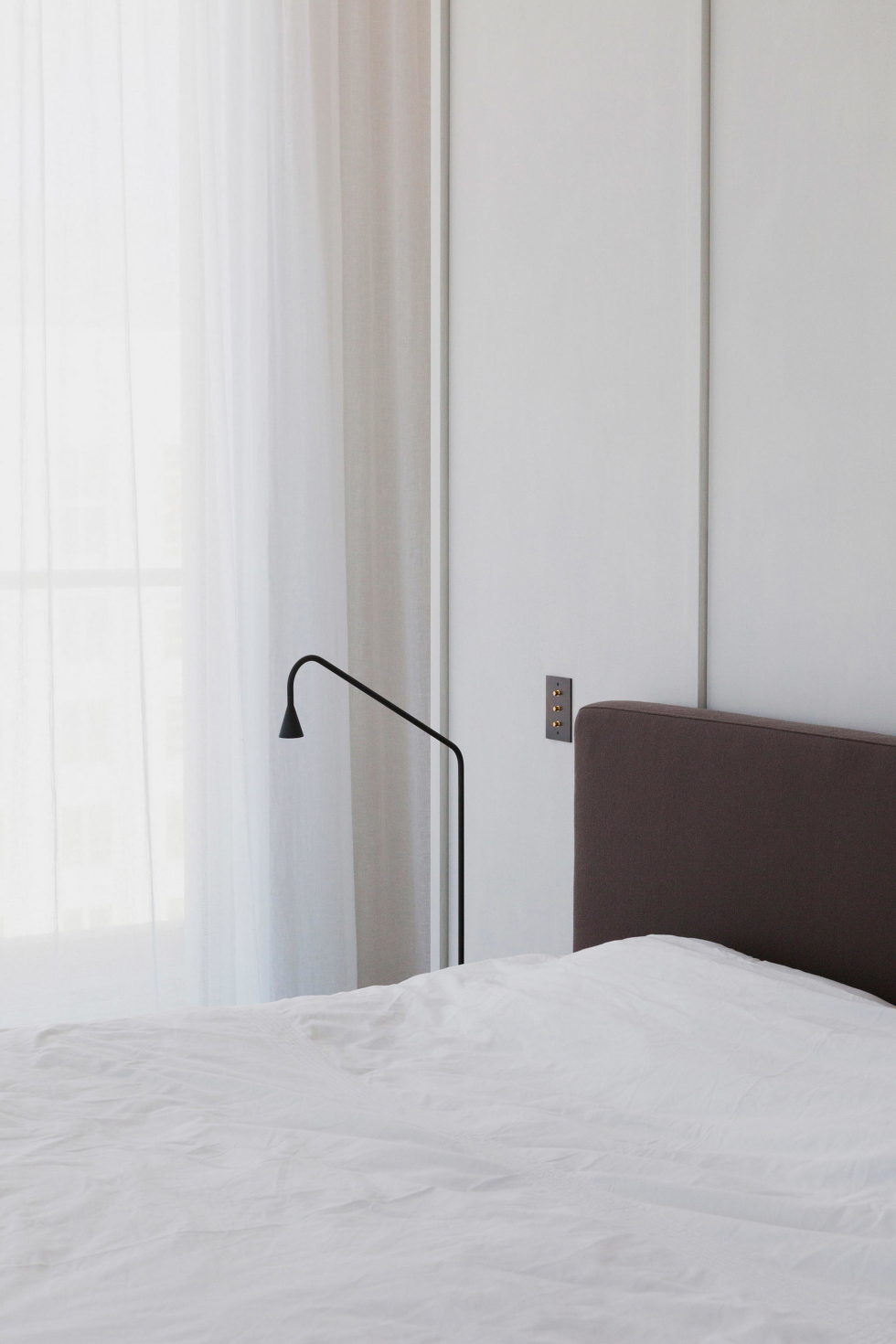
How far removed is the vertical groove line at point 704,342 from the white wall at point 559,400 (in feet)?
0.05

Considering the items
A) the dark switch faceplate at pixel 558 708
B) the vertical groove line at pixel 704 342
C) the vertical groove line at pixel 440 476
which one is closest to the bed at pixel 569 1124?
the vertical groove line at pixel 704 342

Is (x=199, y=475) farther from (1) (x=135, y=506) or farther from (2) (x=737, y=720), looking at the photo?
(2) (x=737, y=720)

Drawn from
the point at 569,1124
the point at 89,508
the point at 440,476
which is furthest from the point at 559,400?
the point at 569,1124

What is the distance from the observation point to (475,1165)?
1.27 meters

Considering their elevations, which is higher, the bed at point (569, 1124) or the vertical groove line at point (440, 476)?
the vertical groove line at point (440, 476)

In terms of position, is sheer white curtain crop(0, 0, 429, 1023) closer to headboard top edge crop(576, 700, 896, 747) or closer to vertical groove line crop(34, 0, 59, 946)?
vertical groove line crop(34, 0, 59, 946)

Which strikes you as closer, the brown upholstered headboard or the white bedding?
the white bedding

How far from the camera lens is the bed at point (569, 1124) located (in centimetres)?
102

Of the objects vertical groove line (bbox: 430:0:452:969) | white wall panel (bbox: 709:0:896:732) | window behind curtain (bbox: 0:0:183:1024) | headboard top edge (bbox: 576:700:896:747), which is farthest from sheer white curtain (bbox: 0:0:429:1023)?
white wall panel (bbox: 709:0:896:732)

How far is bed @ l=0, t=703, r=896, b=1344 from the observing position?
102cm

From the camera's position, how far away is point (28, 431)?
2785mm

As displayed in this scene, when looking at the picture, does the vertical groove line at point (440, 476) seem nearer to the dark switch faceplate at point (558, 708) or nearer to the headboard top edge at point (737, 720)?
the dark switch faceplate at point (558, 708)

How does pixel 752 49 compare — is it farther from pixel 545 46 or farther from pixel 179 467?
pixel 179 467

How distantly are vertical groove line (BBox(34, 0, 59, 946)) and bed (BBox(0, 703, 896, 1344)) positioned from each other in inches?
46.6
